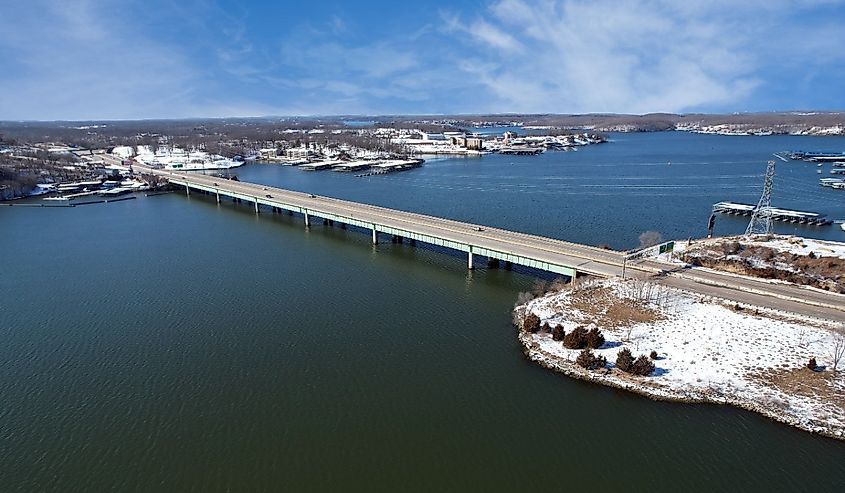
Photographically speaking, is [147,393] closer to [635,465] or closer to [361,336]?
[361,336]

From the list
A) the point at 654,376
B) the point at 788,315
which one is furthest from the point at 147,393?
the point at 788,315

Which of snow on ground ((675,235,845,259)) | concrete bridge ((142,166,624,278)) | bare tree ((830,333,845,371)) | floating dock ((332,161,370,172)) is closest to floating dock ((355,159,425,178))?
floating dock ((332,161,370,172))

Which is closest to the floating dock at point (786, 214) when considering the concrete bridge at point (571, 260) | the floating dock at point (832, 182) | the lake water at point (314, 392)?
the lake water at point (314, 392)

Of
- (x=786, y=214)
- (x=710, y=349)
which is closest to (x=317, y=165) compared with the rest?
(x=786, y=214)

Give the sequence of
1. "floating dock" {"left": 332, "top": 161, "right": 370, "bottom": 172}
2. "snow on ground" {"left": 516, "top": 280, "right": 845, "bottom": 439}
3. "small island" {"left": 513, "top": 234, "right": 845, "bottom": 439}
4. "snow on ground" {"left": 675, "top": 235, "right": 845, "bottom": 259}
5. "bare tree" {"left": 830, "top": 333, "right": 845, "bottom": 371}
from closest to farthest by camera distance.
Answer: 1. "snow on ground" {"left": 516, "top": 280, "right": 845, "bottom": 439}
2. "small island" {"left": 513, "top": 234, "right": 845, "bottom": 439}
3. "bare tree" {"left": 830, "top": 333, "right": 845, "bottom": 371}
4. "snow on ground" {"left": 675, "top": 235, "right": 845, "bottom": 259}
5. "floating dock" {"left": 332, "top": 161, "right": 370, "bottom": 172}

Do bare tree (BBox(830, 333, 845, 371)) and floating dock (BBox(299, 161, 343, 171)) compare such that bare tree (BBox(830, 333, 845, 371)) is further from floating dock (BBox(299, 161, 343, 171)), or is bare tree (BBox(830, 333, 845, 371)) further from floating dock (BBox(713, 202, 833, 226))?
floating dock (BBox(299, 161, 343, 171))
